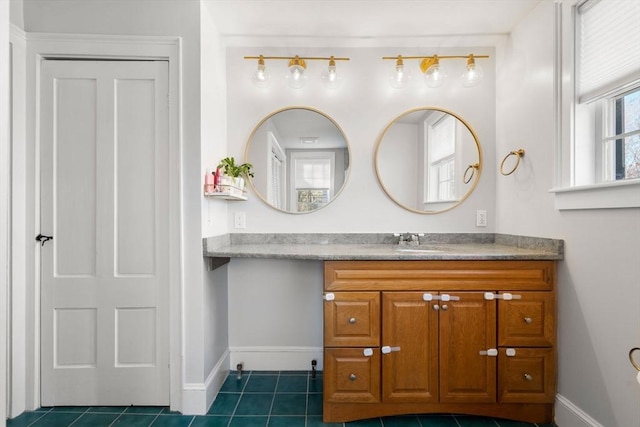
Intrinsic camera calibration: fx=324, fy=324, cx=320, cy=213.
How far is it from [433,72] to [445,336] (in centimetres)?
173

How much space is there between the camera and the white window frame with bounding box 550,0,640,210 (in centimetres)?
165

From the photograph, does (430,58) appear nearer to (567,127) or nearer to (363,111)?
(363,111)

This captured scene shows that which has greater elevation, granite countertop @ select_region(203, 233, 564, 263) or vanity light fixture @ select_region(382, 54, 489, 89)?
vanity light fixture @ select_region(382, 54, 489, 89)

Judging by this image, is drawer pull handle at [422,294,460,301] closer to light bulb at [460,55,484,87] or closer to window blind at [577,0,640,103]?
window blind at [577,0,640,103]

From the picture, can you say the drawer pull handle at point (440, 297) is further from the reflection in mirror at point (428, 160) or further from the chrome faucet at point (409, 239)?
the reflection in mirror at point (428, 160)

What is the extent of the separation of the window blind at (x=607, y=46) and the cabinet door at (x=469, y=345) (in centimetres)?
119

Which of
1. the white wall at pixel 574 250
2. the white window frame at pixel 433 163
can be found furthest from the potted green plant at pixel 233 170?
the white wall at pixel 574 250

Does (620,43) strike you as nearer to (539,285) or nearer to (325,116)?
(539,285)

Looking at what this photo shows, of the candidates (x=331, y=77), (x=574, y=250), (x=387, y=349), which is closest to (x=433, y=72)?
(x=331, y=77)

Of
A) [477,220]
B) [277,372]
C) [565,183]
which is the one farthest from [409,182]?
[277,372]

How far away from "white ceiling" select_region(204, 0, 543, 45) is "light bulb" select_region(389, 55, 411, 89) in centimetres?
20

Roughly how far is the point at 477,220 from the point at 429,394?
1251 millimetres

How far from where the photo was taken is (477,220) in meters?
2.38

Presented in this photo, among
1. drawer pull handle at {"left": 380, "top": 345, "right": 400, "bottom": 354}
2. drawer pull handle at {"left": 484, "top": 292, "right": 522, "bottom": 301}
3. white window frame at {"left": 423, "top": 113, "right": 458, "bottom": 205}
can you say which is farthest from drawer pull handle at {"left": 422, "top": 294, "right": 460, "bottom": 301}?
white window frame at {"left": 423, "top": 113, "right": 458, "bottom": 205}
